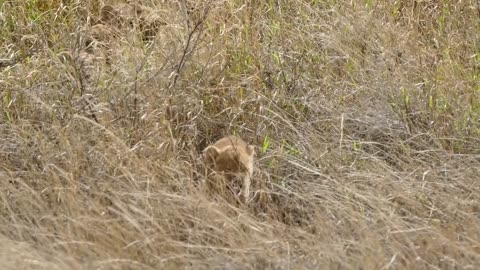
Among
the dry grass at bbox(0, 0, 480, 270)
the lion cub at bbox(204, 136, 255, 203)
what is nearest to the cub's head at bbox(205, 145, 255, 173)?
the lion cub at bbox(204, 136, 255, 203)

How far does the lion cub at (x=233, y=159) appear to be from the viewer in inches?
191

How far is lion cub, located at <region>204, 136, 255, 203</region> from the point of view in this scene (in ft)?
15.9

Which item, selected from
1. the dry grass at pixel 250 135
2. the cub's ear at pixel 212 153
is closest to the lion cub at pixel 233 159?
the cub's ear at pixel 212 153

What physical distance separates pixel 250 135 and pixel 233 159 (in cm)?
68

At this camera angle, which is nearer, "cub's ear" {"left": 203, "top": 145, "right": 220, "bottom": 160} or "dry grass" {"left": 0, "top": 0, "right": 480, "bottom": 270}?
"dry grass" {"left": 0, "top": 0, "right": 480, "bottom": 270}

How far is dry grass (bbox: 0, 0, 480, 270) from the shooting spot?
4340 millimetres

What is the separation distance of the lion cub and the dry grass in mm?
106

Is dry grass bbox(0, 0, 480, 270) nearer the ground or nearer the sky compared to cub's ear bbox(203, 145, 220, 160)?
nearer the ground

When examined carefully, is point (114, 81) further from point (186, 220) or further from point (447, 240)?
point (447, 240)

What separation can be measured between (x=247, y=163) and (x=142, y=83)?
101 cm

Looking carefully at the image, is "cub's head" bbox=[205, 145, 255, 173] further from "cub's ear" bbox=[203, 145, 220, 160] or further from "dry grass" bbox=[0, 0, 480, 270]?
"dry grass" bbox=[0, 0, 480, 270]

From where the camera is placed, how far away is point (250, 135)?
553 cm

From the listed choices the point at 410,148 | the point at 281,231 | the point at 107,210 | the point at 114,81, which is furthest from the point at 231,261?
the point at 114,81

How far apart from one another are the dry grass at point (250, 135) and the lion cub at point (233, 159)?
0.35ft
